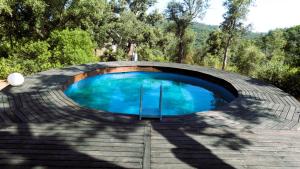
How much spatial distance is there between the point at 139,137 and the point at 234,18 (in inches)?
702

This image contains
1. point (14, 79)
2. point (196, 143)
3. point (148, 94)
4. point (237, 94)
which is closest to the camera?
point (196, 143)

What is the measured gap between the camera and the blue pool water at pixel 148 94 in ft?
26.9

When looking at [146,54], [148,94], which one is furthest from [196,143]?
[146,54]

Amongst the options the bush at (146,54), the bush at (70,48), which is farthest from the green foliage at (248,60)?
the bush at (70,48)

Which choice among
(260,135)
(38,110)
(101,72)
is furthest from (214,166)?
(101,72)

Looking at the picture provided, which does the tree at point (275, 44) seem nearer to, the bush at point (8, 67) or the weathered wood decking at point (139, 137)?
the weathered wood decking at point (139, 137)

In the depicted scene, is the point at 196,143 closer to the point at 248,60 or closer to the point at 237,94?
the point at 237,94

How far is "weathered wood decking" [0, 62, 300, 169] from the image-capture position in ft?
12.3

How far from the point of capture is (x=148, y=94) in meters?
9.75

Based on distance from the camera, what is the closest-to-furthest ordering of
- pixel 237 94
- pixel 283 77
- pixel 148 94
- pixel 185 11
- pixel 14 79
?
pixel 14 79
pixel 237 94
pixel 148 94
pixel 283 77
pixel 185 11

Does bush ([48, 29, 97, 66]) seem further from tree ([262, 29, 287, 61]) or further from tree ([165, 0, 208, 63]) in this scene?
tree ([262, 29, 287, 61])

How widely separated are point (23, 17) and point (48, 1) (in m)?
1.71

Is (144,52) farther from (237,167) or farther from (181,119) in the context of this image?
(237,167)

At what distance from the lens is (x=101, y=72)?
1091 cm
